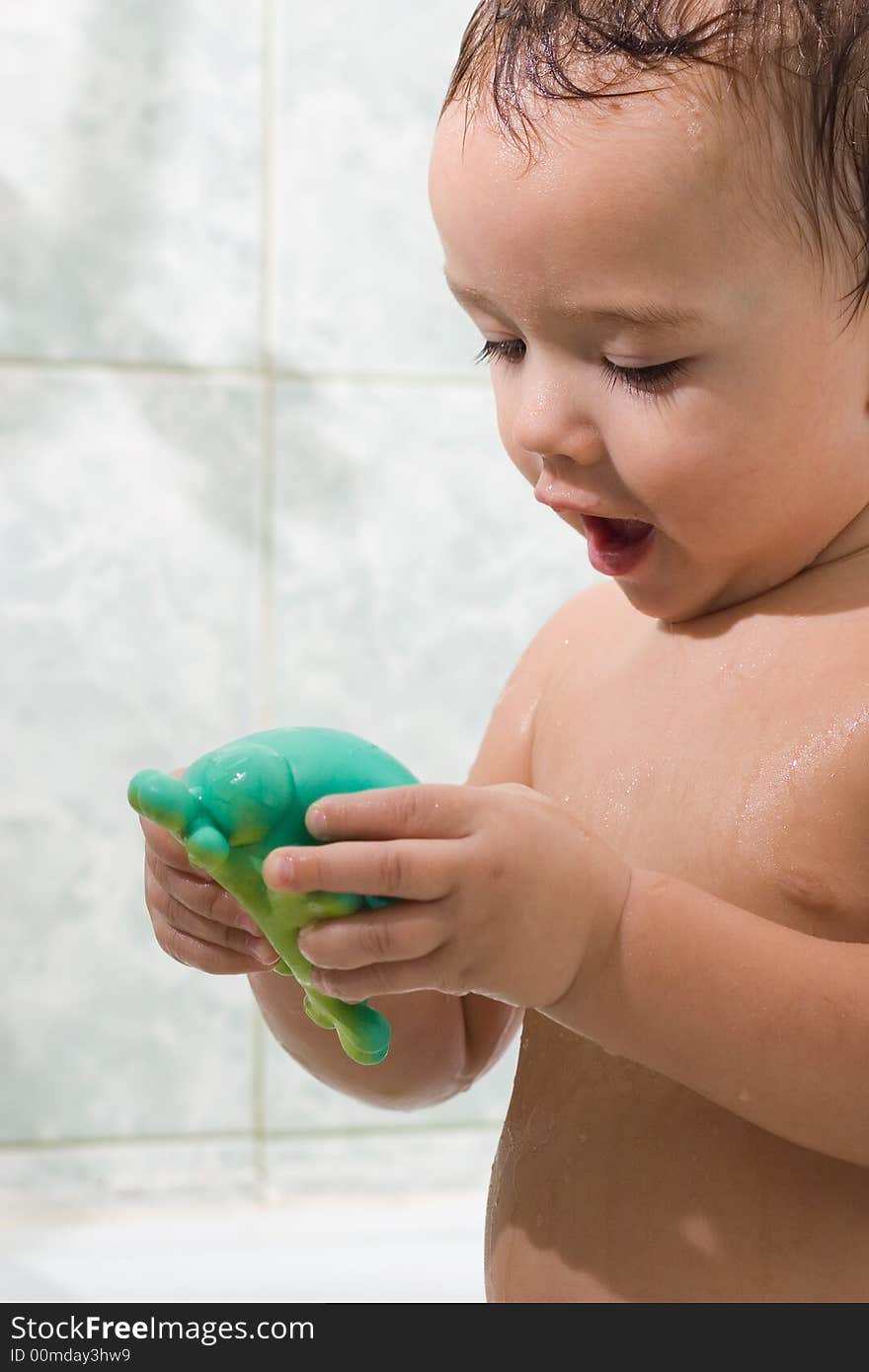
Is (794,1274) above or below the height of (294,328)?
below

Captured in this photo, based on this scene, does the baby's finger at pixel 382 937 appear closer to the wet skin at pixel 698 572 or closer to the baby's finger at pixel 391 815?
the baby's finger at pixel 391 815

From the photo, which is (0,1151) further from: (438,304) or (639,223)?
(639,223)

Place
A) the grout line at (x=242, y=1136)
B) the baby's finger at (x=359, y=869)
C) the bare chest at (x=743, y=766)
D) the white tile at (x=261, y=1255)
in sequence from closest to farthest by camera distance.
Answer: the baby's finger at (x=359, y=869) < the bare chest at (x=743, y=766) < the white tile at (x=261, y=1255) < the grout line at (x=242, y=1136)

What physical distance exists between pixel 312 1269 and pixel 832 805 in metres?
0.82

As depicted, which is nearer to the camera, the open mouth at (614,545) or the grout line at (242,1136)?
the open mouth at (614,545)

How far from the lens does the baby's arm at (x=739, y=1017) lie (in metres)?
0.51

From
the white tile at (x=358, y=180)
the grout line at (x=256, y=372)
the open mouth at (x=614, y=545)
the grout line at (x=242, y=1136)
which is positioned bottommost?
the grout line at (x=242, y=1136)

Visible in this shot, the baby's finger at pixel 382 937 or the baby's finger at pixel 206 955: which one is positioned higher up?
the baby's finger at pixel 382 937

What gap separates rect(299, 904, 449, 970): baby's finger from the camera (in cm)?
46

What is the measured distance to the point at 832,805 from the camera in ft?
1.81

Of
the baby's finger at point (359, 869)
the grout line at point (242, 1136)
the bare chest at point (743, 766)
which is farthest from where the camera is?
the grout line at point (242, 1136)

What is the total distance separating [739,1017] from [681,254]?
0.81 feet

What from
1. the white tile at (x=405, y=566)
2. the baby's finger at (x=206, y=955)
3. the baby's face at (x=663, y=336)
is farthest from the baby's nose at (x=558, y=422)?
the white tile at (x=405, y=566)
